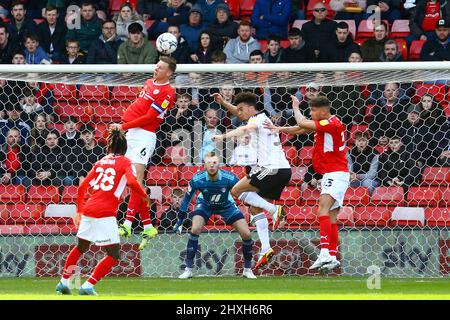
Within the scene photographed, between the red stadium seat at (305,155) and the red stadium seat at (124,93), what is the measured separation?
2.21 m

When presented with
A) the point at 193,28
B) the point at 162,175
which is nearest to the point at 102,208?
the point at 162,175

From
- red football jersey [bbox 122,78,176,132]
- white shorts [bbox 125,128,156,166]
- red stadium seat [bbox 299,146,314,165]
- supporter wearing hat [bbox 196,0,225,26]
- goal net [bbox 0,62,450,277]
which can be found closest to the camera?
red football jersey [bbox 122,78,176,132]

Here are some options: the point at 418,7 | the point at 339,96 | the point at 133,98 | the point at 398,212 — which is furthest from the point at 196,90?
the point at 418,7

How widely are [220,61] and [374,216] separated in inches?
127

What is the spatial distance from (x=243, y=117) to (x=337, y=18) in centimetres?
505

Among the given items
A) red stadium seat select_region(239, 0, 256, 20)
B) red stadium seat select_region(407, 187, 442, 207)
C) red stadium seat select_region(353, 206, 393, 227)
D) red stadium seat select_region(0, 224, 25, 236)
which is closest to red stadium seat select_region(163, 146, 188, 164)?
red stadium seat select_region(0, 224, 25, 236)

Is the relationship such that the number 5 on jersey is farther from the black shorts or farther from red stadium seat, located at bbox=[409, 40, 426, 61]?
red stadium seat, located at bbox=[409, 40, 426, 61]

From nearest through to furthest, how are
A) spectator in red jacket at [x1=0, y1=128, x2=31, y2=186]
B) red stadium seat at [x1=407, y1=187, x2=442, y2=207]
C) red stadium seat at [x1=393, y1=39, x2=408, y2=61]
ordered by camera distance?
red stadium seat at [x1=407, y1=187, x2=442, y2=207]
spectator in red jacket at [x1=0, y1=128, x2=31, y2=186]
red stadium seat at [x1=393, y1=39, x2=408, y2=61]

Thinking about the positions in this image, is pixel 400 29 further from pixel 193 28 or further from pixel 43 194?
pixel 43 194

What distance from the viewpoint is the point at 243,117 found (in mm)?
14078

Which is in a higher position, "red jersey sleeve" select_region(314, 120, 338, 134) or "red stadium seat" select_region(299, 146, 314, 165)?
"red jersey sleeve" select_region(314, 120, 338, 134)

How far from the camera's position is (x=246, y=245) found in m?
14.3

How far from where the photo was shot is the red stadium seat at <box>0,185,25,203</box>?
1517 centimetres

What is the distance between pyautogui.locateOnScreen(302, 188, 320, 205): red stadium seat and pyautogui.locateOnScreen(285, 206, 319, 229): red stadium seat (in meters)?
0.07
